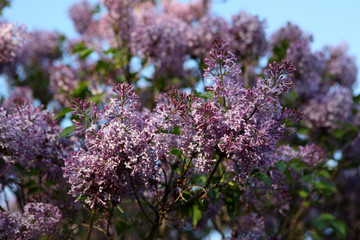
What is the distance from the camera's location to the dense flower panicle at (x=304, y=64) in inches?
240

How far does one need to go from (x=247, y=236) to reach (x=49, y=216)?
2.20 meters

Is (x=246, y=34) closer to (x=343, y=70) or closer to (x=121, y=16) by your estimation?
(x=121, y=16)

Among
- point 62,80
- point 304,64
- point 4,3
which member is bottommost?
point 304,64

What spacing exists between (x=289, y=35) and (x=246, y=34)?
63.5 inches

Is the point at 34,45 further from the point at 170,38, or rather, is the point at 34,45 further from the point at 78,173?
the point at 78,173

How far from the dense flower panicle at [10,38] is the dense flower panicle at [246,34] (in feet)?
10.5

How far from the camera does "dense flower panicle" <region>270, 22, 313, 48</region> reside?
262 inches

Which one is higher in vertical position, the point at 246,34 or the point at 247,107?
the point at 246,34

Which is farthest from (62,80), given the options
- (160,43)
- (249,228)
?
(249,228)

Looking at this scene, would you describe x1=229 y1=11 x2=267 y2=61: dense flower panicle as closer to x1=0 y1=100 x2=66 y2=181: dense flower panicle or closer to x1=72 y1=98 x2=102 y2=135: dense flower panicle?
x1=0 y1=100 x2=66 y2=181: dense flower panicle

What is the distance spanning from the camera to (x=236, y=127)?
2336 mm

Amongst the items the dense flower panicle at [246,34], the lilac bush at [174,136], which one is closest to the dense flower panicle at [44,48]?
the lilac bush at [174,136]

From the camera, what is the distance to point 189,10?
7.88 metres

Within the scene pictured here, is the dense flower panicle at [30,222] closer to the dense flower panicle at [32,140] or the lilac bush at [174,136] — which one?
the lilac bush at [174,136]
